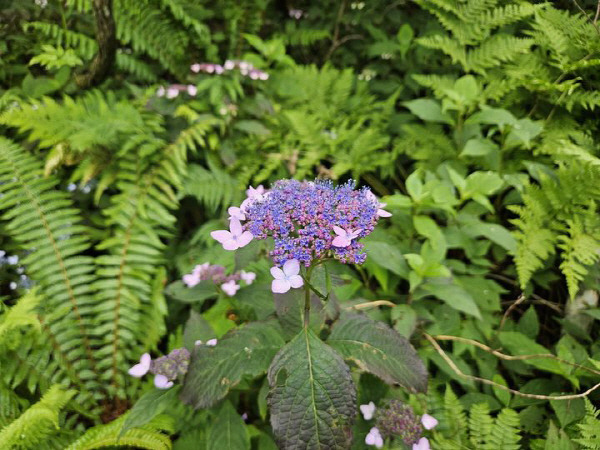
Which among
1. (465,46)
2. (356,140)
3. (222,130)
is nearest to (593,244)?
(356,140)

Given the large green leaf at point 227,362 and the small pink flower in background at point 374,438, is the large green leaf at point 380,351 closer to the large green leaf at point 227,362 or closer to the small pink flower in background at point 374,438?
the large green leaf at point 227,362

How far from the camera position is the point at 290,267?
1.06 m

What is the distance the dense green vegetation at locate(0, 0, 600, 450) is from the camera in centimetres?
151

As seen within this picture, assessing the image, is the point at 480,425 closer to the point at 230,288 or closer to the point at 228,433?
the point at 228,433

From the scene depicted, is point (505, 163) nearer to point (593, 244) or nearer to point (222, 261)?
point (593, 244)

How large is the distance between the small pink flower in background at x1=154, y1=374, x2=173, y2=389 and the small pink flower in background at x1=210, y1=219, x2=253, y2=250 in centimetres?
64

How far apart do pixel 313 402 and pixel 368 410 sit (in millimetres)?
594

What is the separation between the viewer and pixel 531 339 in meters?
1.99

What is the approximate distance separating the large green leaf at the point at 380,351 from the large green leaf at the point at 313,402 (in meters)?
0.18

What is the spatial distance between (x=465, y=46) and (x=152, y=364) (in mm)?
2890

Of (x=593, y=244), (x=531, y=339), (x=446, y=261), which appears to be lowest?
(x=531, y=339)

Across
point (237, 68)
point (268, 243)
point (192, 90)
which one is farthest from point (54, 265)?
point (237, 68)

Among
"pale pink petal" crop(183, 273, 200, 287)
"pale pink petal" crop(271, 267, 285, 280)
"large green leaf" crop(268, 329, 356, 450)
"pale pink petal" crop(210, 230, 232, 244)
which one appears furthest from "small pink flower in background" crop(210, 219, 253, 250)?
"pale pink petal" crop(183, 273, 200, 287)

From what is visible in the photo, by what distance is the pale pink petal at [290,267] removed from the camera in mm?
1061
